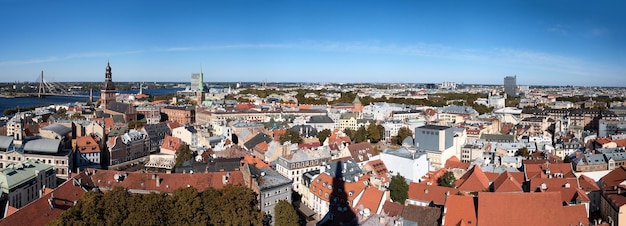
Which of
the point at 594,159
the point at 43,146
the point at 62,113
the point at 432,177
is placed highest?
the point at 62,113

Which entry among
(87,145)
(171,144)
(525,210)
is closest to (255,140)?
(171,144)

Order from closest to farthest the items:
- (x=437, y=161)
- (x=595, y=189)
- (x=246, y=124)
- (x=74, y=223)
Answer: (x=74, y=223)
(x=595, y=189)
(x=437, y=161)
(x=246, y=124)

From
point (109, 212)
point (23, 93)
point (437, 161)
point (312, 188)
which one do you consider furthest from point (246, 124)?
point (23, 93)

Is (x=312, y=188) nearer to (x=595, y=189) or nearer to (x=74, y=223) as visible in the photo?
(x=74, y=223)

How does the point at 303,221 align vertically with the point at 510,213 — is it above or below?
below

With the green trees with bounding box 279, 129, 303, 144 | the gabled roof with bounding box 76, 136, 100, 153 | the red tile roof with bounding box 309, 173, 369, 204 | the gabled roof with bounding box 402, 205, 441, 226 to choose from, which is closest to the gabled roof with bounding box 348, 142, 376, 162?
the red tile roof with bounding box 309, 173, 369, 204

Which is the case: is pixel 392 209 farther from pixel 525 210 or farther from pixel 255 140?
pixel 255 140

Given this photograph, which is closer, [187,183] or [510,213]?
[510,213]
